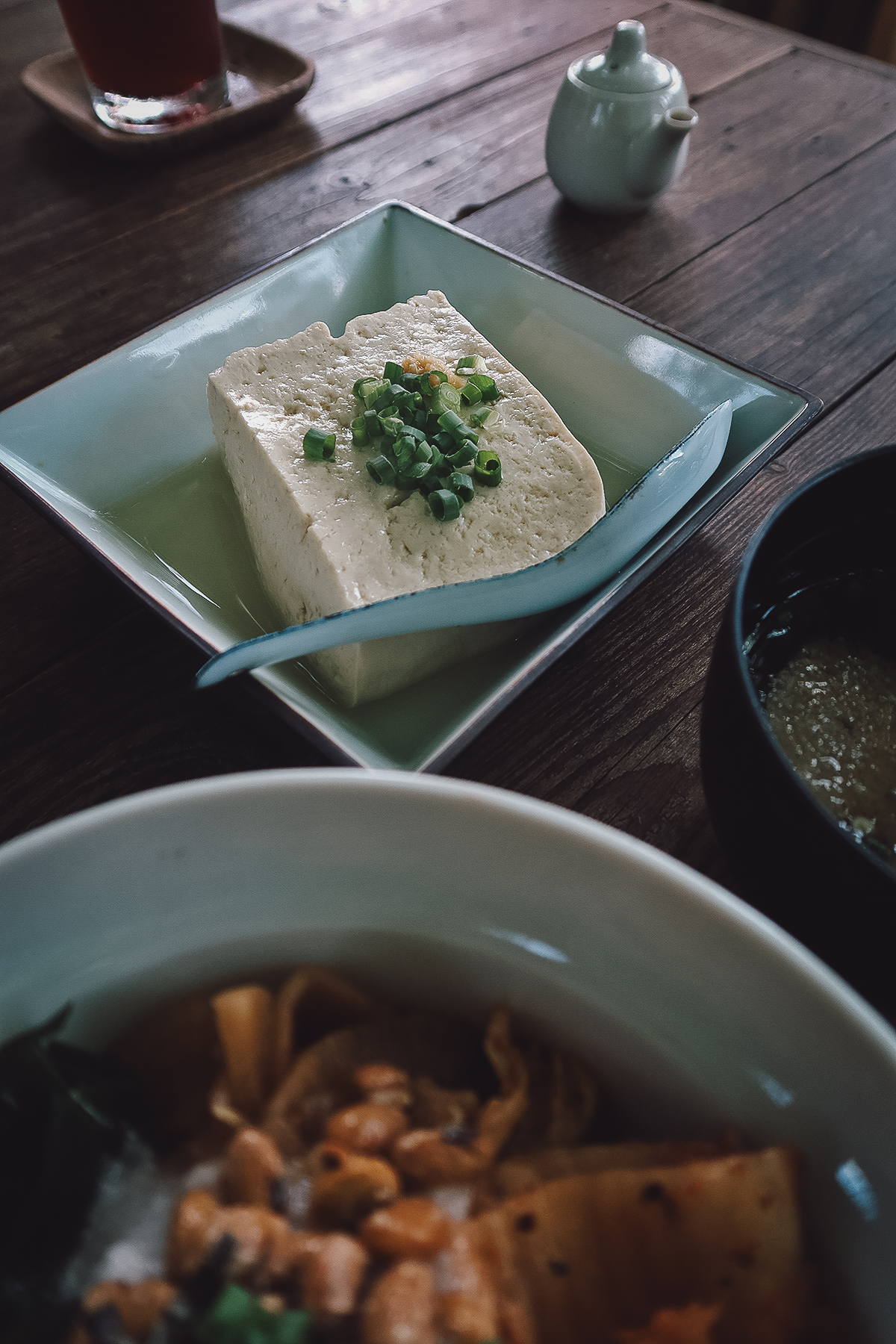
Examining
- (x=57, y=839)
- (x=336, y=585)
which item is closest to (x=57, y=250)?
(x=336, y=585)

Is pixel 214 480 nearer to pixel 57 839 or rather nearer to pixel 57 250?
pixel 57 250

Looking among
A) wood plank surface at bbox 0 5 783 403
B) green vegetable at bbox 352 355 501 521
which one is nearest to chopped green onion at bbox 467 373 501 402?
green vegetable at bbox 352 355 501 521

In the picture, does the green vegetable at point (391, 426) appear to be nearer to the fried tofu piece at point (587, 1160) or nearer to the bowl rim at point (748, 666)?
the bowl rim at point (748, 666)

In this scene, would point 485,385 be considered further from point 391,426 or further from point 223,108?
point 223,108

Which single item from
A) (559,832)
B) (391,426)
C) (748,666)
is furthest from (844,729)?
(391,426)

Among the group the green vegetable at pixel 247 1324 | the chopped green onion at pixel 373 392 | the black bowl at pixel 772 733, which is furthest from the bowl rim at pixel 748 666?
the chopped green onion at pixel 373 392

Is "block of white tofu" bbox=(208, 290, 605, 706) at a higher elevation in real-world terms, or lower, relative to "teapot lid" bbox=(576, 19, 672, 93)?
lower

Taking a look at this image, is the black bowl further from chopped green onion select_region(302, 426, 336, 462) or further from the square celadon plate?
chopped green onion select_region(302, 426, 336, 462)
